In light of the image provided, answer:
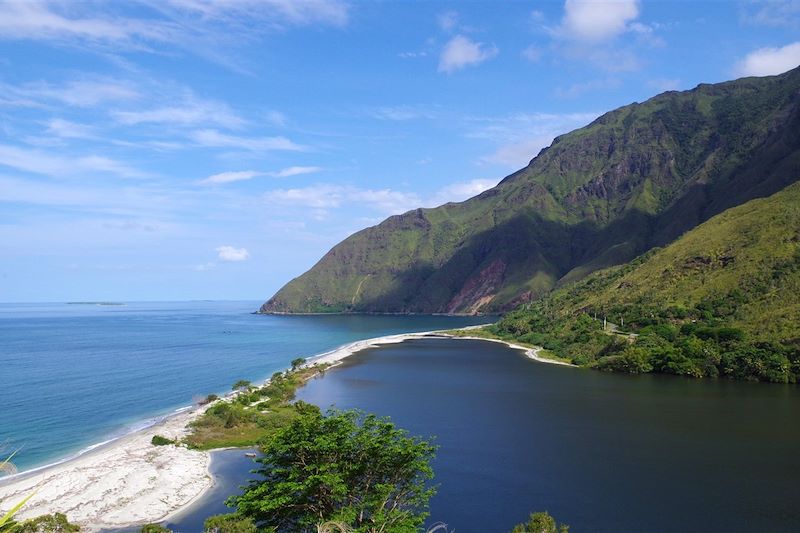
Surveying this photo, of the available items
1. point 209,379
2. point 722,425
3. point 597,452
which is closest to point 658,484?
point 597,452

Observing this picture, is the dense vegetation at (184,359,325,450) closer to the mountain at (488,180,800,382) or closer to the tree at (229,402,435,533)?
the tree at (229,402,435,533)

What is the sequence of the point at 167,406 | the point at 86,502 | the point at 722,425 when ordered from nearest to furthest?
the point at 86,502, the point at 722,425, the point at 167,406

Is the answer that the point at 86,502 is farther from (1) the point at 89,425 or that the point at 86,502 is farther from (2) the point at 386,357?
(2) the point at 386,357

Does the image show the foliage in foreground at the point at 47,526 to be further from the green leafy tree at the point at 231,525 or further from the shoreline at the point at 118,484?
the green leafy tree at the point at 231,525

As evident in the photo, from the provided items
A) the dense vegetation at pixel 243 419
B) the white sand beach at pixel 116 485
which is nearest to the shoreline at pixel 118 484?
the white sand beach at pixel 116 485

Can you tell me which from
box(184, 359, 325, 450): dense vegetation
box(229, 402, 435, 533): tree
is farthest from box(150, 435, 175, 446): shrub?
box(229, 402, 435, 533): tree

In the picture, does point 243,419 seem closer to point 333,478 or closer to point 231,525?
point 231,525

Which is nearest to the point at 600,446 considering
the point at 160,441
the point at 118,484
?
the point at 118,484
